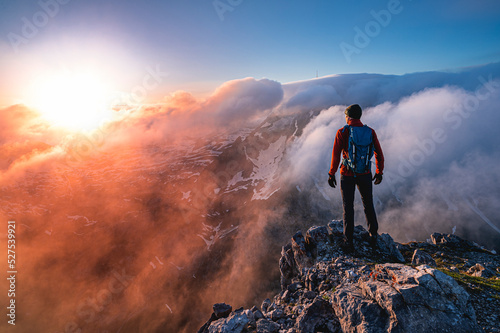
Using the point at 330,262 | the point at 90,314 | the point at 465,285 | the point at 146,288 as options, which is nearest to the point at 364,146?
the point at 465,285

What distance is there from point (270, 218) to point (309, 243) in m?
183

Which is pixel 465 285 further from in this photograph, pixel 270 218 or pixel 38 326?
pixel 38 326

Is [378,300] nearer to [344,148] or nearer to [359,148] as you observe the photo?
[359,148]

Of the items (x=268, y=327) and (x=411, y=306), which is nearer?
(x=411, y=306)

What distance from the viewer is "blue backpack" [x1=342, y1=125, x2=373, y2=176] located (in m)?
8.65

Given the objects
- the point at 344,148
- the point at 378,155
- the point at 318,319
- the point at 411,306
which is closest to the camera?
the point at 411,306

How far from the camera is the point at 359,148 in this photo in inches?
342

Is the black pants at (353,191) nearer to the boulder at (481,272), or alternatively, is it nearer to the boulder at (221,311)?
the boulder at (481,272)

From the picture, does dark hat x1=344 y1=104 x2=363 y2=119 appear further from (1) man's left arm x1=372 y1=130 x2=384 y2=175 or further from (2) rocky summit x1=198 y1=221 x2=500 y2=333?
(2) rocky summit x1=198 y1=221 x2=500 y2=333

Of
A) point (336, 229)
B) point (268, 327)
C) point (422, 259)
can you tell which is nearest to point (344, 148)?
point (268, 327)

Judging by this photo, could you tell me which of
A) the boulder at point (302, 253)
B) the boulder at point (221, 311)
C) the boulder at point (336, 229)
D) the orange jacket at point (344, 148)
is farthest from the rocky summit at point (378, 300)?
the boulder at point (302, 253)

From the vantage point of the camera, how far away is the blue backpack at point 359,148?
8648 mm

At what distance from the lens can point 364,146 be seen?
8.70m

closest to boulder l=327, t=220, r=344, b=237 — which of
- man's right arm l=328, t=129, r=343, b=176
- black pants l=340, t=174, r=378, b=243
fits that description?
black pants l=340, t=174, r=378, b=243
